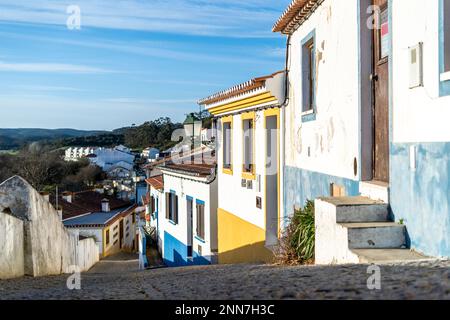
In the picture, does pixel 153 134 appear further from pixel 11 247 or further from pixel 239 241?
pixel 11 247

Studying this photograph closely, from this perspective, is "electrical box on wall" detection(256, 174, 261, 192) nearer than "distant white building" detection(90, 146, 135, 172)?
Yes

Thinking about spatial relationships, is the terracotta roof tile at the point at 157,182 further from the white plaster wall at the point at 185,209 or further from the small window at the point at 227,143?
the small window at the point at 227,143

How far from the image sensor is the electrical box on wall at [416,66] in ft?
18.0

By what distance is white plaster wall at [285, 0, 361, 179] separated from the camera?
758cm

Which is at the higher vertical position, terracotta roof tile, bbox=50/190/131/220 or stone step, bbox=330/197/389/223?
stone step, bbox=330/197/389/223

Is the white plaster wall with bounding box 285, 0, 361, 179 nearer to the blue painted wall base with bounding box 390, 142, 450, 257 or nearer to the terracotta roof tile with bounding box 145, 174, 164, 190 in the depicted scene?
the blue painted wall base with bounding box 390, 142, 450, 257

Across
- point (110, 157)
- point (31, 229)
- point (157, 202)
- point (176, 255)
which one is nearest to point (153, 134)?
point (110, 157)

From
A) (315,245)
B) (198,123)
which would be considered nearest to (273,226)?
(315,245)

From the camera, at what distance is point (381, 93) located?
6992 mm

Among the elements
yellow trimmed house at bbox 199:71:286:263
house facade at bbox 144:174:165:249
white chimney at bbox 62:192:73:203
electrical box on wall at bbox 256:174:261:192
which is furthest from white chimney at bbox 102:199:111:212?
electrical box on wall at bbox 256:174:261:192

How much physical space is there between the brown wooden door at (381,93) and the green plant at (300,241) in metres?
1.12

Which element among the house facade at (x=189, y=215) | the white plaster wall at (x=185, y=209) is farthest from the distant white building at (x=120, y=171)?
the white plaster wall at (x=185, y=209)

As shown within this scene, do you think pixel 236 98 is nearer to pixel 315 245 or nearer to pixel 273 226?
pixel 273 226

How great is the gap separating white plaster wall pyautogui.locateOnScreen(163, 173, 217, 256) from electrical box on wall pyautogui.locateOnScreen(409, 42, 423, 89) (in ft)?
34.5
